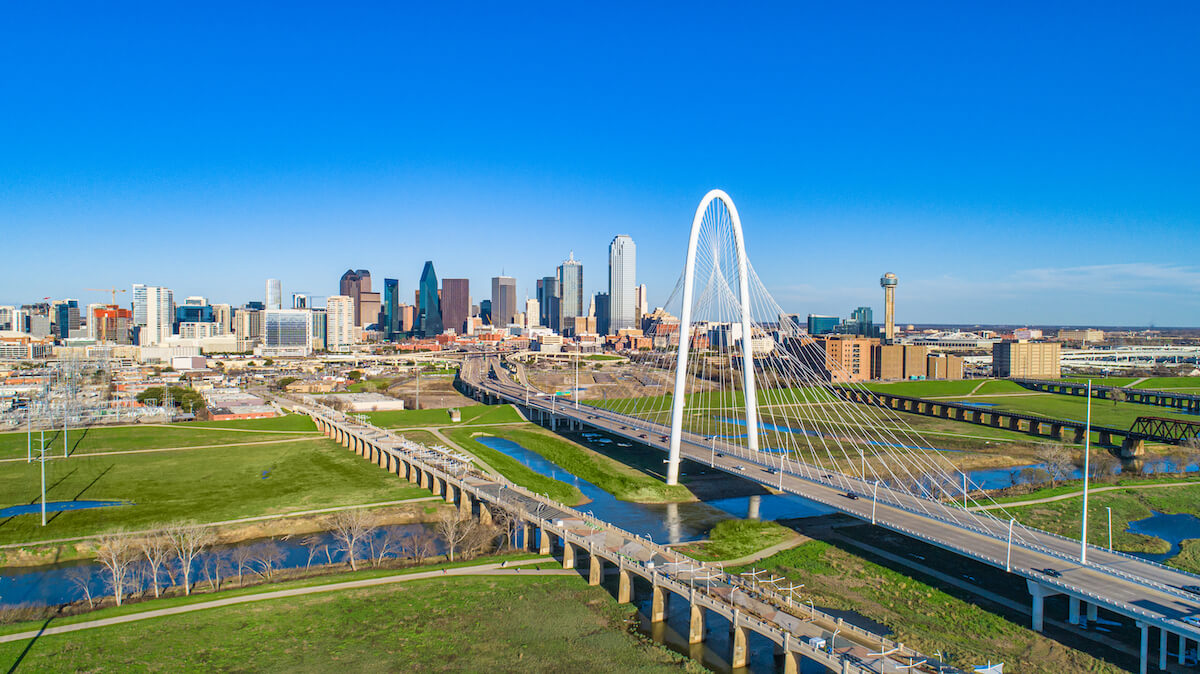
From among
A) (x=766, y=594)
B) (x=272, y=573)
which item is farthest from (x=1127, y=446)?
(x=272, y=573)

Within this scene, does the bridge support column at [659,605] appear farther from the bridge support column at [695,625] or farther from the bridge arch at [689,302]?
the bridge arch at [689,302]

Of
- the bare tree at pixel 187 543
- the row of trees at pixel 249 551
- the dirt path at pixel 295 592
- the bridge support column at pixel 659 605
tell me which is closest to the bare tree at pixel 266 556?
the row of trees at pixel 249 551

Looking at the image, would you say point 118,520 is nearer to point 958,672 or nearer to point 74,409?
point 958,672

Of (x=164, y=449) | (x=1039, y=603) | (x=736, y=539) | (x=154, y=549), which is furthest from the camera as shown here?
(x=164, y=449)

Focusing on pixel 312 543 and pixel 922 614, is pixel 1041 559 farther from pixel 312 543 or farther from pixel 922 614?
pixel 312 543

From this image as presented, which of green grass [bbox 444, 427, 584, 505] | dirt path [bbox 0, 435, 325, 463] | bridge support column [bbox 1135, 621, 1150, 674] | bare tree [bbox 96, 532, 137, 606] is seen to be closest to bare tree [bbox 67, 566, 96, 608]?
bare tree [bbox 96, 532, 137, 606]

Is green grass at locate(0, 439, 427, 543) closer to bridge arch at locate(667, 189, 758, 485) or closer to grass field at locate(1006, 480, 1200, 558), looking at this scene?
bridge arch at locate(667, 189, 758, 485)

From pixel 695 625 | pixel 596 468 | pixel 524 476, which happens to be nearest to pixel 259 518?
pixel 524 476
